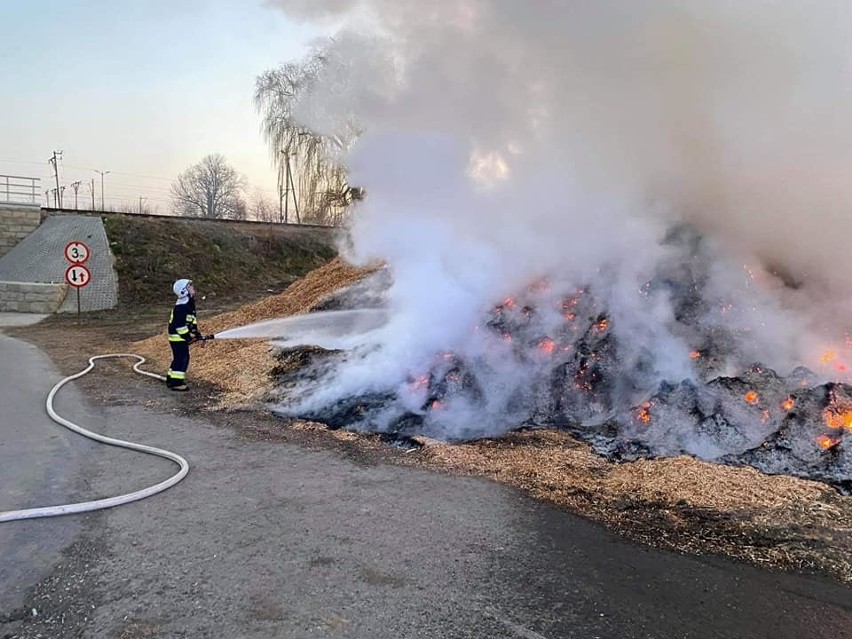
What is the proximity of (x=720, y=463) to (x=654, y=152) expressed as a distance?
14.3 ft

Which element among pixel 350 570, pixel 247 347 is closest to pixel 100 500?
pixel 350 570

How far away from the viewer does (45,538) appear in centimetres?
349

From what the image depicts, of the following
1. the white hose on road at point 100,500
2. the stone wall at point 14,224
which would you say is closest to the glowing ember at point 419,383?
the white hose on road at point 100,500

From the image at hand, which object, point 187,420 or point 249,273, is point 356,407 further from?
point 249,273

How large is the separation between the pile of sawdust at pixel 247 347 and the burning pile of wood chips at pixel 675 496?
6.42 feet

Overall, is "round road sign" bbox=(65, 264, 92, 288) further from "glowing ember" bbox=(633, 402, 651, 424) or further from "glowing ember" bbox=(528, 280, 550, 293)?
"glowing ember" bbox=(633, 402, 651, 424)

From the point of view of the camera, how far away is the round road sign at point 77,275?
47.6 feet

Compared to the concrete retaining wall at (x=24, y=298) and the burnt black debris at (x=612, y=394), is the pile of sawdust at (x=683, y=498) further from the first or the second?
the concrete retaining wall at (x=24, y=298)

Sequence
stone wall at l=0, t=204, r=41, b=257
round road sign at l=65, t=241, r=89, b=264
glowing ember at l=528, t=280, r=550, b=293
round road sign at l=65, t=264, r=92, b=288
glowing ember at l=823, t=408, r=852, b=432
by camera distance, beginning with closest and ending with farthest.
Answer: glowing ember at l=823, t=408, r=852, b=432 → glowing ember at l=528, t=280, r=550, b=293 → round road sign at l=65, t=241, r=89, b=264 → round road sign at l=65, t=264, r=92, b=288 → stone wall at l=0, t=204, r=41, b=257

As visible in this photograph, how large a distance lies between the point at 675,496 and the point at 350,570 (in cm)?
249

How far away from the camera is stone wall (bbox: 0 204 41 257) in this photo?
67.2 ft

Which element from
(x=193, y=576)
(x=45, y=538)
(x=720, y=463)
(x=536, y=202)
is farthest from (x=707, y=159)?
(x=45, y=538)

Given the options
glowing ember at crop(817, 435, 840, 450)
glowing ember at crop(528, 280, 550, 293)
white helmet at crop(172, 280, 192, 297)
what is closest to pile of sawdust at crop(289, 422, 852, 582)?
glowing ember at crop(817, 435, 840, 450)

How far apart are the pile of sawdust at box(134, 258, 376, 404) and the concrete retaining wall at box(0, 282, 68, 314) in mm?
7889
